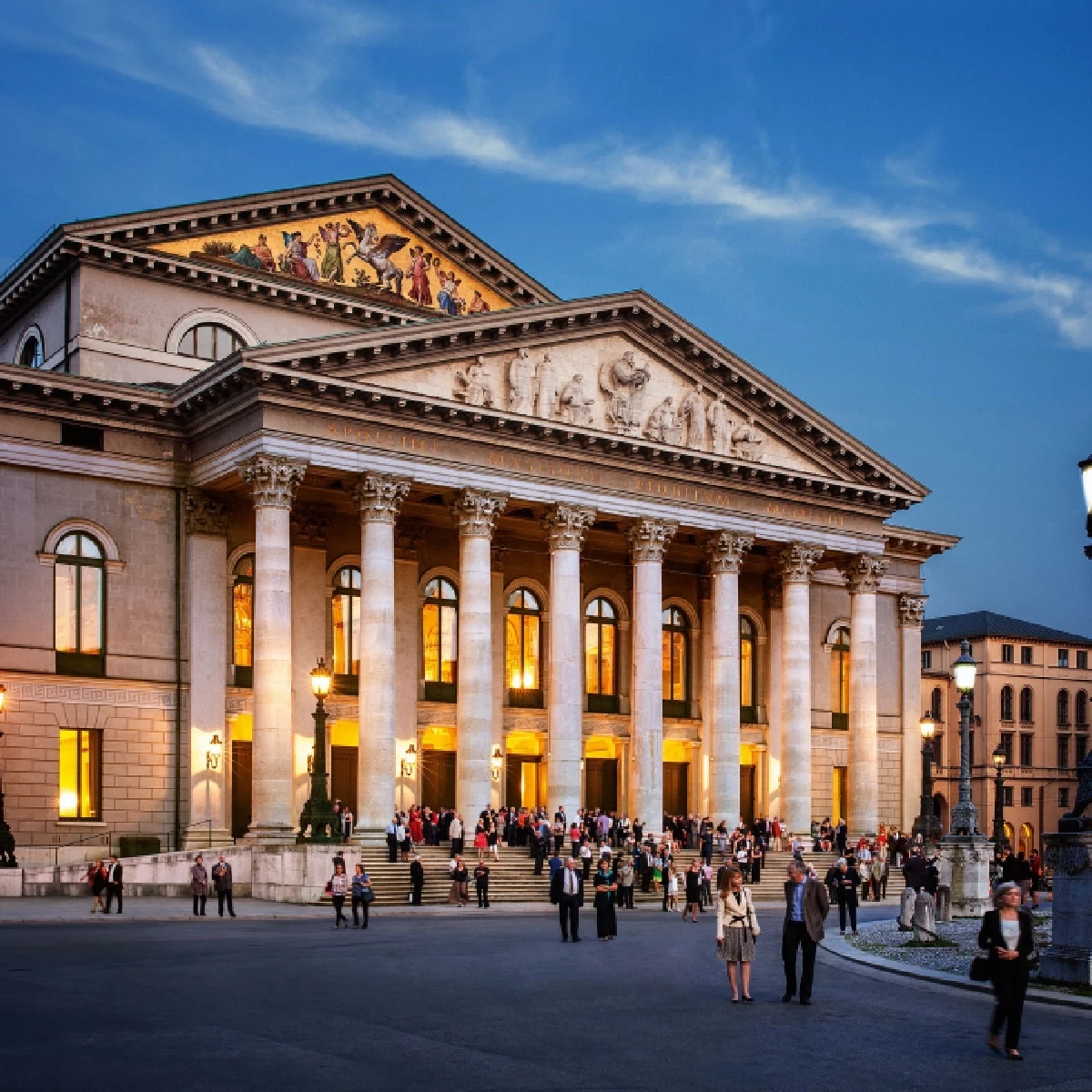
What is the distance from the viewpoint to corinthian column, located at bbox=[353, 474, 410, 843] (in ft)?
137

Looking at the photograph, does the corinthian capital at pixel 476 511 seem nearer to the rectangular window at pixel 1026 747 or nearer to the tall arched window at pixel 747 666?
the tall arched window at pixel 747 666

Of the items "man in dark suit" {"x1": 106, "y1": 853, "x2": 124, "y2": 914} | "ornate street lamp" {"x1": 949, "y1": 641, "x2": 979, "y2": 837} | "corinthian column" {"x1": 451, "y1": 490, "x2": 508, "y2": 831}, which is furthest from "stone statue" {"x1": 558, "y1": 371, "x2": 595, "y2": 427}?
"man in dark suit" {"x1": 106, "y1": 853, "x2": 124, "y2": 914}

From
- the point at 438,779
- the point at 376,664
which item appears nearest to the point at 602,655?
the point at 438,779

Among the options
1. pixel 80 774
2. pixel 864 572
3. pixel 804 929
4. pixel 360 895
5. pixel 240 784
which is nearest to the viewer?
pixel 804 929

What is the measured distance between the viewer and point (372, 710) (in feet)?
137

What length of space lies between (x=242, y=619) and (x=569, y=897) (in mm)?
20115

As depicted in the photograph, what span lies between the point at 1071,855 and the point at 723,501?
31.5 meters

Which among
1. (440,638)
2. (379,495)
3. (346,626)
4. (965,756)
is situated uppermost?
(379,495)

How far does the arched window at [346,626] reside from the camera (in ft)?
155

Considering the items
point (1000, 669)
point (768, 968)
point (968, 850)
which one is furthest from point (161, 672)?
point (1000, 669)

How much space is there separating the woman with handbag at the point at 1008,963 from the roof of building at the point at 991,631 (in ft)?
295

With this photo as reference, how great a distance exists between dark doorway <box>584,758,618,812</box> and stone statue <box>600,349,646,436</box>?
1182 cm

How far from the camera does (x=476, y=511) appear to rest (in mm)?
44500

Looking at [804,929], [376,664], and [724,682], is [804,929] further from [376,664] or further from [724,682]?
[724,682]
